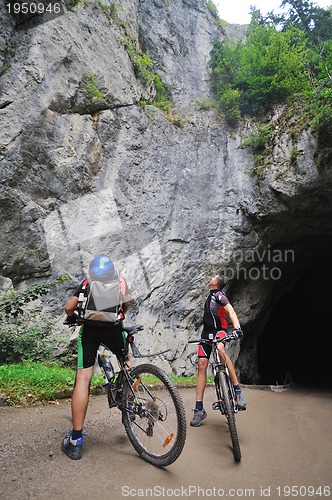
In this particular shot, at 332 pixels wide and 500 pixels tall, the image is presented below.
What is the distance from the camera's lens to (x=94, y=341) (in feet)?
9.38

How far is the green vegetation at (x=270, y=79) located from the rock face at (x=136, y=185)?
50 cm

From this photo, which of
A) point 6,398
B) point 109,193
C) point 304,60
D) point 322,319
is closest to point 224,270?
point 109,193

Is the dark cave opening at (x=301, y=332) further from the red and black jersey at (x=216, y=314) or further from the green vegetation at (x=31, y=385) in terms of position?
the red and black jersey at (x=216, y=314)

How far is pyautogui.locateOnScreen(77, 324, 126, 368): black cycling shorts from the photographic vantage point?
2799 mm

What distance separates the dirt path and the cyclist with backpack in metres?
0.24

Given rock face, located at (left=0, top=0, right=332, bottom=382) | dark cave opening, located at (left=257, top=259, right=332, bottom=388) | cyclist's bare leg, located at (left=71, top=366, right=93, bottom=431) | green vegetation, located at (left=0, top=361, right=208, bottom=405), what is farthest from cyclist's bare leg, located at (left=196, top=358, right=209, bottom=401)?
dark cave opening, located at (left=257, top=259, right=332, bottom=388)

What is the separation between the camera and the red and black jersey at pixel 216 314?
156 inches

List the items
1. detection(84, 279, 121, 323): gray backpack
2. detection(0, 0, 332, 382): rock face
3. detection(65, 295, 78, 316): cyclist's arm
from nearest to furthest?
detection(84, 279, 121, 323): gray backpack
detection(65, 295, 78, 316): cyclist's arm
detection(0, 0, 332, 382): rock face

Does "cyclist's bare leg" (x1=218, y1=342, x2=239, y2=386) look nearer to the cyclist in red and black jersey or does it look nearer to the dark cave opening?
the cyclist in red and black jersey

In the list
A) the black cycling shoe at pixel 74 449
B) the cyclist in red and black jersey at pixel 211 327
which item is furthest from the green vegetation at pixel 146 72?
the black cycling shoe at pixel 74 449

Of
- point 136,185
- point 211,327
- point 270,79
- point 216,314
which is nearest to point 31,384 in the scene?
point 211,327

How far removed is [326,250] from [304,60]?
24.1 ft

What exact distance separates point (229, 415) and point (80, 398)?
4.45 ft

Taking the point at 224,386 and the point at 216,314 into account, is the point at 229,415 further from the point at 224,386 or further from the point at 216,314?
the point at 216,314
